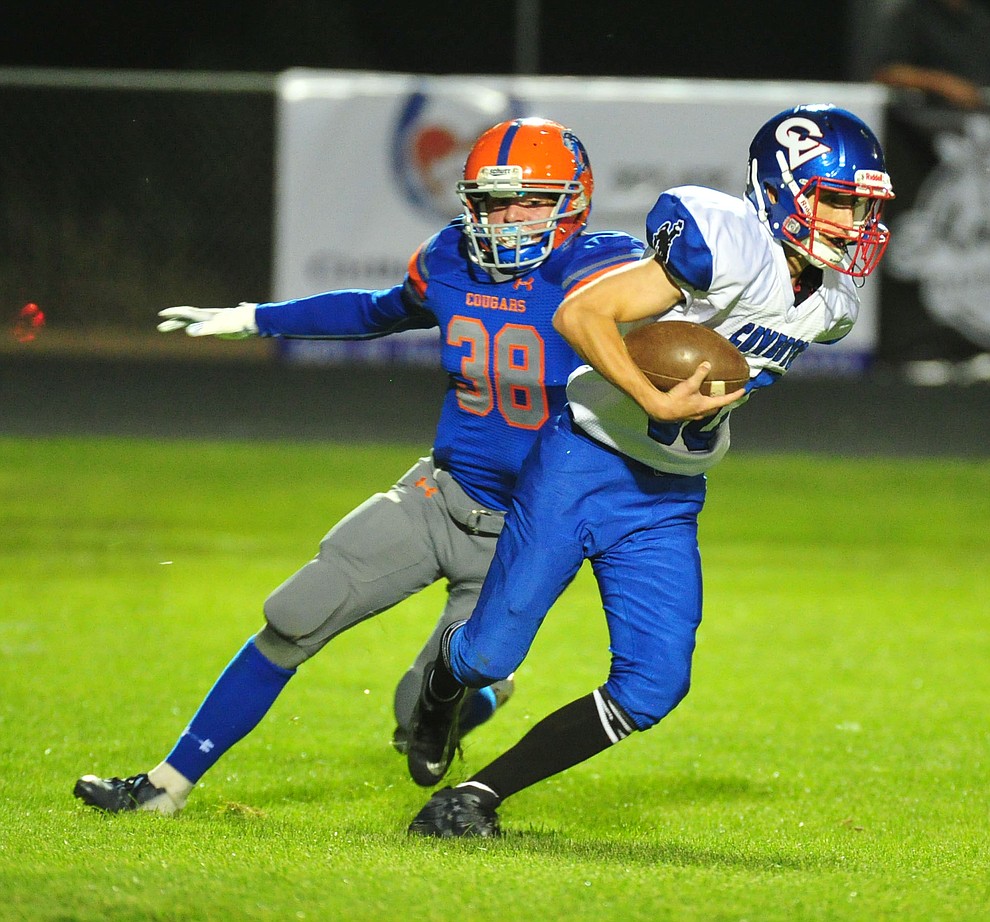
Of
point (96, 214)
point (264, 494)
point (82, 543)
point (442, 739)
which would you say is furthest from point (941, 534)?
point (96, 214)

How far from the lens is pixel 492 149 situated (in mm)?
4137

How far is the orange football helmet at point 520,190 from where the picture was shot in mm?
4082

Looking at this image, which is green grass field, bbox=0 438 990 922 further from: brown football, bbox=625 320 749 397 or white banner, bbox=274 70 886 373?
white banner, bbox=274 70 886 373

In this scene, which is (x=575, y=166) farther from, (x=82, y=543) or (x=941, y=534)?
(x=941, y=534)

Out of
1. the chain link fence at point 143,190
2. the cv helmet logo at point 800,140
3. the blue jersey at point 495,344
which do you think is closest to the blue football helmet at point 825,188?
the cv helmet logo at point 800,140

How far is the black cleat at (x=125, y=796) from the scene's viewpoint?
13.2ft

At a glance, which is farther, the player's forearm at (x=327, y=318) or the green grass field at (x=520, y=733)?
the player's forearm at (x=327, y=318)

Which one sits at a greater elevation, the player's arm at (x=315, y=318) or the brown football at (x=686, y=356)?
the brown football at (x=686, y=356)

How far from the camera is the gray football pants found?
4070 millimetres

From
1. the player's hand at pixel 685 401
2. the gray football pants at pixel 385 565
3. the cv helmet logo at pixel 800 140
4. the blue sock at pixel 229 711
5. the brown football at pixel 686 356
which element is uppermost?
the cv helmet logo at pixel 800 140

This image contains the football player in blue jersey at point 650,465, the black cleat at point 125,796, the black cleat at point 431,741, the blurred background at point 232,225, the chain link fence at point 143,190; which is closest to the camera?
the football player in blue jersey at point 650,465

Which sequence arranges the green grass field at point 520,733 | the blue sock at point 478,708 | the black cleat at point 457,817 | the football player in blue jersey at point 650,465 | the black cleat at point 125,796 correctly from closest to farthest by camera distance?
the green grass field at point 520,733
the football player in blue jersey at point 650,465
the black cleat at point 457,817
the black cleat at point 125,796
the blue sock at point 478,708

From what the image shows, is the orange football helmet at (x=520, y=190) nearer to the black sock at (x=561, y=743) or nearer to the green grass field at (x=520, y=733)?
the black sock at (x=561, y=743)

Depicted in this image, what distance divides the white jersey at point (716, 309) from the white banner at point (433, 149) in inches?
329
